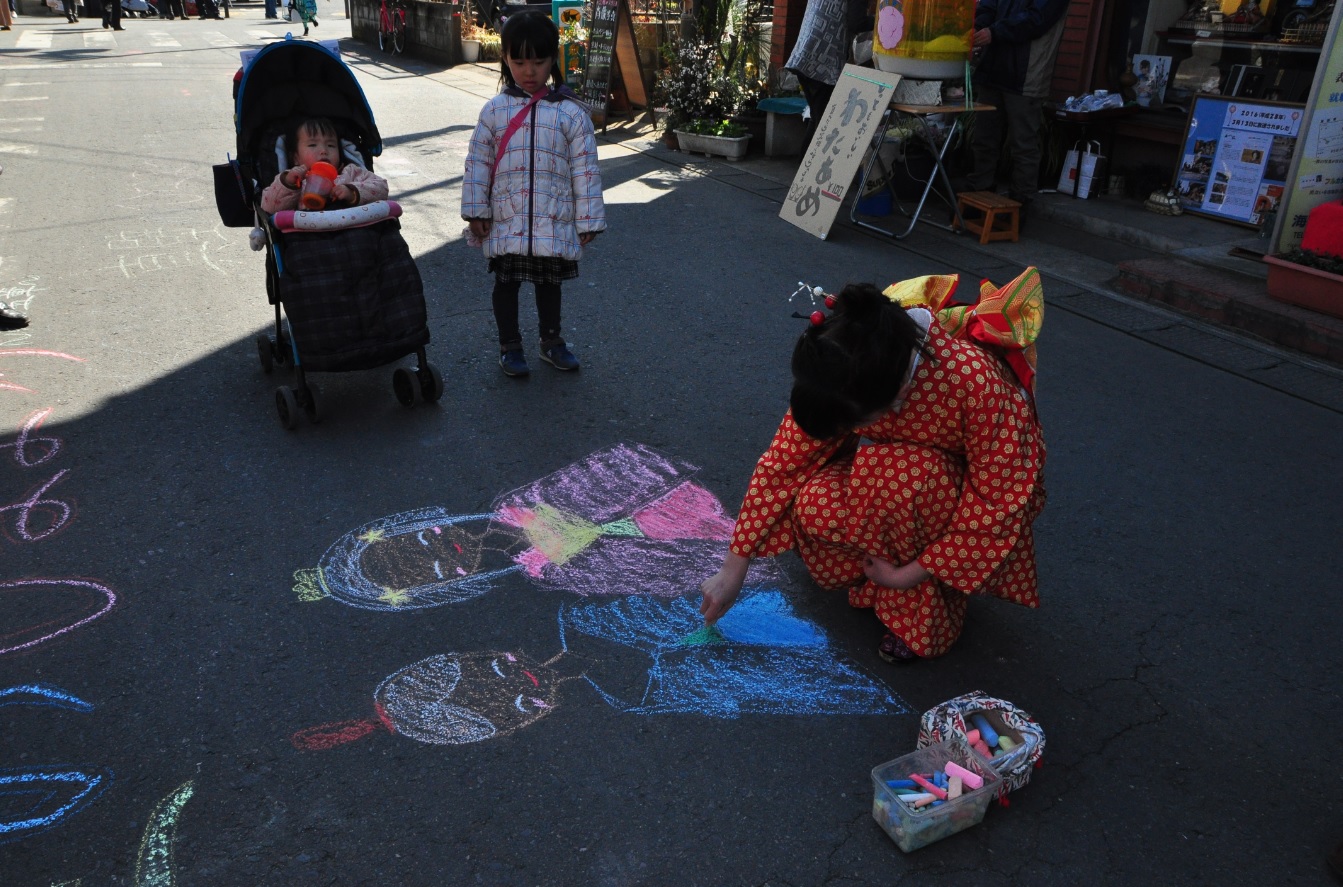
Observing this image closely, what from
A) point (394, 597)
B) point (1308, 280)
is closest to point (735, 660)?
point (394, 597)

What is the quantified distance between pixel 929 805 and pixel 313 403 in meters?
2.92

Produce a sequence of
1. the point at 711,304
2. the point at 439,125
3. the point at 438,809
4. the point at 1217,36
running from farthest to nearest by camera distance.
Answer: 1. the point at 439,125
2. the point at 1217,36
3. the point at 711,304
4. the point at 438,809

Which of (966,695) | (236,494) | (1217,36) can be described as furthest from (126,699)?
(1217,36)

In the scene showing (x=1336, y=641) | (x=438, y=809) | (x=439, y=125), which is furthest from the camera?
(x=439, y=125)

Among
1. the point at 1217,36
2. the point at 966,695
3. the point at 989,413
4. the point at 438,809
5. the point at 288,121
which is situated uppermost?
the point at 1217,36

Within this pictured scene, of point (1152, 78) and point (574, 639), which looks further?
point (1152, 78)

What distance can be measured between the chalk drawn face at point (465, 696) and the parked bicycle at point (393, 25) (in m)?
17.4

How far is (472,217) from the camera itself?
420cm

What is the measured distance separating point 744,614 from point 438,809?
3.62 ft

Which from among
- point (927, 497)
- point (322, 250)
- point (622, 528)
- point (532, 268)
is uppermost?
point (322, 250)

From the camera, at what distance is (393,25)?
17.7 m

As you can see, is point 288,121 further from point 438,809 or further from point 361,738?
point 438,809

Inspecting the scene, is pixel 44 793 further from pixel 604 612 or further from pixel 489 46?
pixel 489 46

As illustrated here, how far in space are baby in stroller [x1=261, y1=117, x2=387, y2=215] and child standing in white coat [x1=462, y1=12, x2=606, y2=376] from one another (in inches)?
15.9
